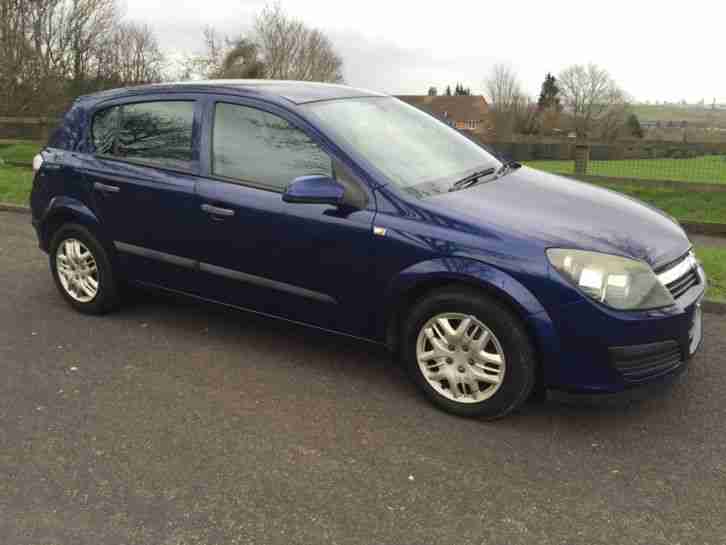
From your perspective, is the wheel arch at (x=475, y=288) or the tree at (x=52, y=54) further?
the tree at (x=52, y=54)

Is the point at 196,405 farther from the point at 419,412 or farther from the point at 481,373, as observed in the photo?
the point at 481,373

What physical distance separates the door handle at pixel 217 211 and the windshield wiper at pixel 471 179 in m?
1.33

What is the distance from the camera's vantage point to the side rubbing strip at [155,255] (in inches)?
178

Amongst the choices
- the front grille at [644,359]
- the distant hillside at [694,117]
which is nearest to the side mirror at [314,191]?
the front grille at [644,359]

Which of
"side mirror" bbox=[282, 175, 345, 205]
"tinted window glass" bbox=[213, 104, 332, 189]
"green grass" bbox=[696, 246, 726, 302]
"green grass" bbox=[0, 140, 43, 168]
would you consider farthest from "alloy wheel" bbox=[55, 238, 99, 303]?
"green grass" bbox=[0, 140, 43, 168]

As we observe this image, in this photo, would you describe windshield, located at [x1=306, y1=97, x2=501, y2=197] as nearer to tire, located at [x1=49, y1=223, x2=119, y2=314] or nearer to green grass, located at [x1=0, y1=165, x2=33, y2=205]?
tire, located at [x1=49, y1=223, x2=119, y2=314]

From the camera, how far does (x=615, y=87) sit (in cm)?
6444

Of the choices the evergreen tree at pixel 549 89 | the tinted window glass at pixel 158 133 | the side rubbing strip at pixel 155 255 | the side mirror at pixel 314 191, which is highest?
the evergreen tree at pixel 549 89

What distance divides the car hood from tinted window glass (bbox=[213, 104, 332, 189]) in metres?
0.82

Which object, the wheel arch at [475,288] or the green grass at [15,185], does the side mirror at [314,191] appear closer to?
the wheel arch at [475,288]

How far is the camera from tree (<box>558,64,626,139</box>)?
6103 cm

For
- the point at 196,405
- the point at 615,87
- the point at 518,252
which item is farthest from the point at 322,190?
the point at 615,87

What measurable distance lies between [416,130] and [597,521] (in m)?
2.64

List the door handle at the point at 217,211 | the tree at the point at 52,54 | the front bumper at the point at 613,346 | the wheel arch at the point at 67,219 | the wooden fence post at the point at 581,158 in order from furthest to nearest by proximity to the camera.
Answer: the tree at the point at 52,54 < the wooden fence post at the point at 581,158 < the wheel arch at the point at 67,219 < the door handle at the point at 217,211 < the front bumper at the point at 613,346
